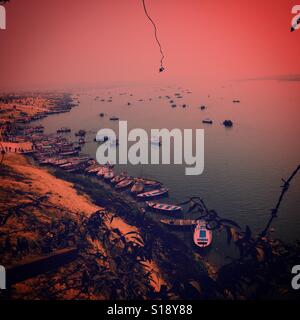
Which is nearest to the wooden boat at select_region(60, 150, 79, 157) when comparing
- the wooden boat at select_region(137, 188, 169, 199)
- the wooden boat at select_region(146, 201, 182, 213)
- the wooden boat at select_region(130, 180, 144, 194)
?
the wooden boat at select_region(130, 180, 144, 194)

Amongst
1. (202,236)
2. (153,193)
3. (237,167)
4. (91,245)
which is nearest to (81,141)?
(153,193)

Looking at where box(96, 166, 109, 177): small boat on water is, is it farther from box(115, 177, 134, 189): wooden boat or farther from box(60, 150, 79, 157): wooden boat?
box(60, 150, 79, 157): wooden boat

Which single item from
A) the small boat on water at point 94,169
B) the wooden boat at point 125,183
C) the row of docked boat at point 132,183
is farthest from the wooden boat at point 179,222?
the small boat on water at point 94,169

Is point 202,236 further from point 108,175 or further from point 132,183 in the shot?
point 108,175

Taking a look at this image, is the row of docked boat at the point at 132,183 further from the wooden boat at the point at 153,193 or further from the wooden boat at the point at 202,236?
the wooden boat at the point at 202,236

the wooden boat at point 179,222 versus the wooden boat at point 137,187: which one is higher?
the wooden boat at point 137,187

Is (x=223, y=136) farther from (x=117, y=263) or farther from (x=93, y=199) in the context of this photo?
(x=117, y=263)
